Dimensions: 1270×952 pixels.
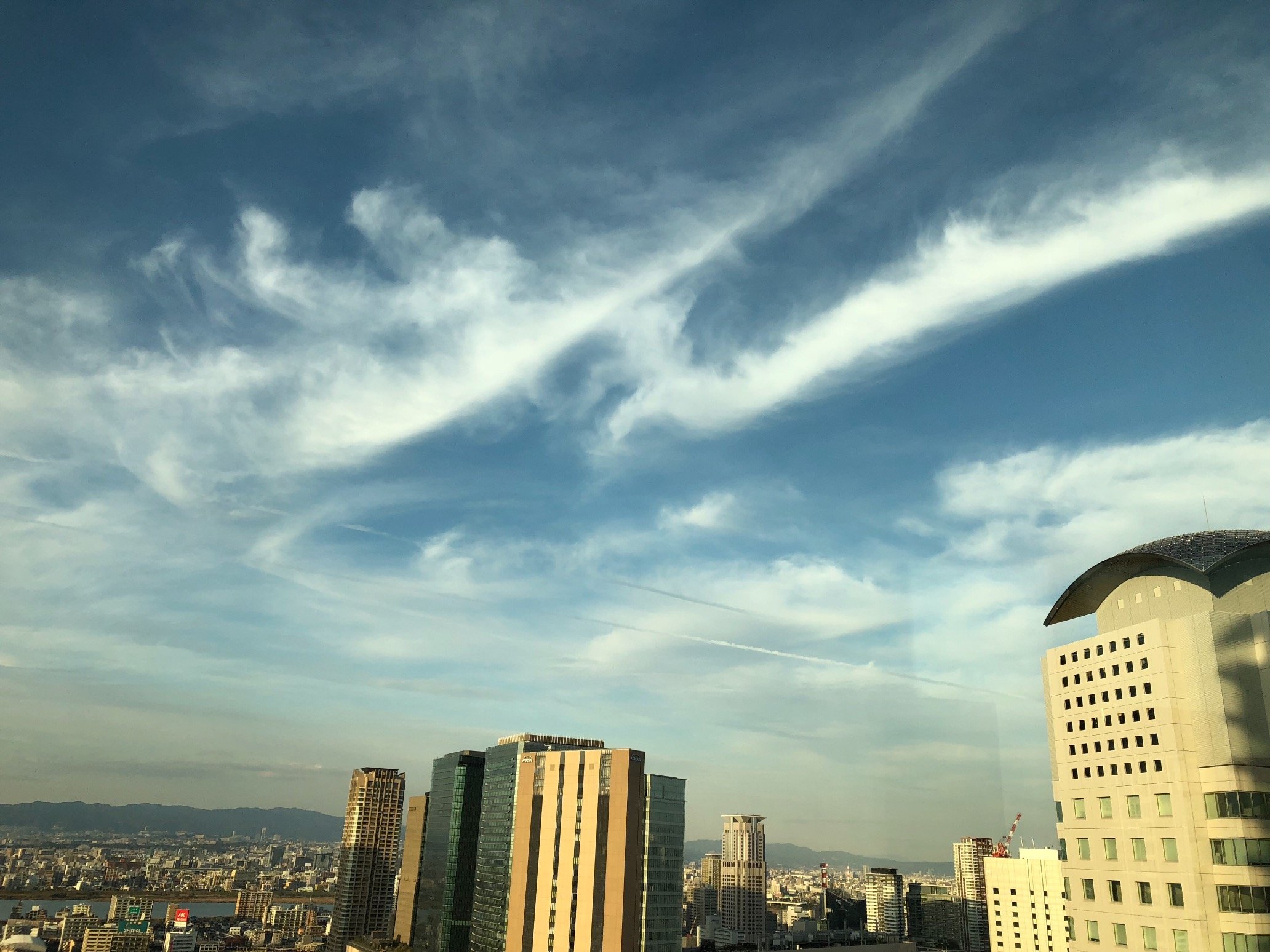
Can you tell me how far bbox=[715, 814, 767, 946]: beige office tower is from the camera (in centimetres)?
8375

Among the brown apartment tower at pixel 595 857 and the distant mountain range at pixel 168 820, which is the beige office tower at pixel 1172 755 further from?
the distant mountain range at pixel 168 820

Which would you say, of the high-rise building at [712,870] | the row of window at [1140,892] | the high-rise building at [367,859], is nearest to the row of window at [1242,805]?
the row of window at [1140,892]

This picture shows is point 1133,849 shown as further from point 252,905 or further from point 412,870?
point 252,905

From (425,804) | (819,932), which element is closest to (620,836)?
(425,804)

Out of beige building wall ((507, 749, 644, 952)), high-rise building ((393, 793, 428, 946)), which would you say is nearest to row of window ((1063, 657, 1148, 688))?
beige building wall ((507, 749, 644, 952))

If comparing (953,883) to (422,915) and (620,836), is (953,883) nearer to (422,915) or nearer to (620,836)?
(422,915)

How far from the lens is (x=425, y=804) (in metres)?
60.4

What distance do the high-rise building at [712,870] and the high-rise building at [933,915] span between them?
810 inches

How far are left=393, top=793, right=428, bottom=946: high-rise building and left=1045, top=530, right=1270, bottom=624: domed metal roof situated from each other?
157 ft

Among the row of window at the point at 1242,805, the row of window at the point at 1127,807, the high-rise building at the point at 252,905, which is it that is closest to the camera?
the row of window at the point at 1242,805

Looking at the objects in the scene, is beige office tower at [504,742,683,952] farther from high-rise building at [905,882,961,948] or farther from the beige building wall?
high-rise building at [905,882,961,948]

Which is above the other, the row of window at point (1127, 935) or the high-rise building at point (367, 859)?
the row of window at point (1127, 935)

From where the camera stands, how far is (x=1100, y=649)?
55.3ft

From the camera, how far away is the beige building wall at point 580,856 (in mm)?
31797
